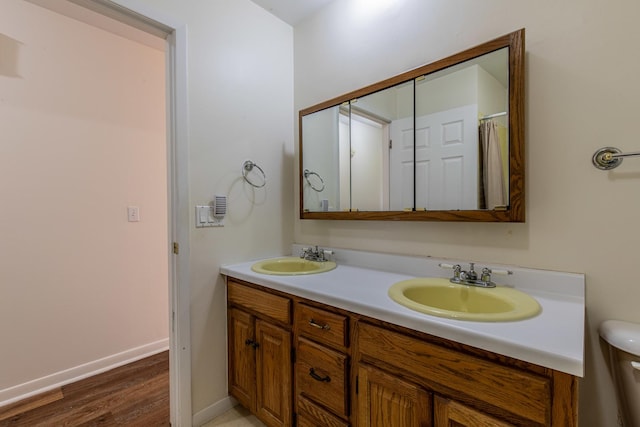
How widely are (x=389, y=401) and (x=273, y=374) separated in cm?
65

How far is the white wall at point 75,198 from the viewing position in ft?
5.54

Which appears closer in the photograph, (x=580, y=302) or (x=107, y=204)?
(x=580, y=302)

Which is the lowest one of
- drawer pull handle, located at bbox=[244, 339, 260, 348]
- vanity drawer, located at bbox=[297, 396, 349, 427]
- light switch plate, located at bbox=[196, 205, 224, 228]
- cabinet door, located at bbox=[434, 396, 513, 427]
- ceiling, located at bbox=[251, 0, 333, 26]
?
vanity drawer, located at bbox=[297, 396, 349, 427]

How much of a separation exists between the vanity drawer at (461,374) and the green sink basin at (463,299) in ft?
0.37

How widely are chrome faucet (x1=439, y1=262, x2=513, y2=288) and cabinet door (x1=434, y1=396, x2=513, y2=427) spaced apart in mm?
513

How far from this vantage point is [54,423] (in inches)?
58.6

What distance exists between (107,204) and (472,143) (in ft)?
8.03

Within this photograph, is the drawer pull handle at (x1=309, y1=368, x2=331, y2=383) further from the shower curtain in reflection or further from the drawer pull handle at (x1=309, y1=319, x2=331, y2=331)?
the shower curtain in reflection

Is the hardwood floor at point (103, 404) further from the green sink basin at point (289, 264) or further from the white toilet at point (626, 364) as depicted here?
the white toilet at point (626, 364)

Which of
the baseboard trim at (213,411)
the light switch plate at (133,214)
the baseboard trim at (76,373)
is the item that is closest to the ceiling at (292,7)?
the light switch plate at (133,214)

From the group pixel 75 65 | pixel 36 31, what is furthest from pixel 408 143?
pixel 36 31

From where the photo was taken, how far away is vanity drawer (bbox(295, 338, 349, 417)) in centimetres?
105

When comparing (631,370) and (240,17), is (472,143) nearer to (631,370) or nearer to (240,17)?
(631,370)

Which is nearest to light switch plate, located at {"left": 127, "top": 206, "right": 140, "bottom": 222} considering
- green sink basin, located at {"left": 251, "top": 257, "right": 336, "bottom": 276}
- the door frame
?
the door frame
